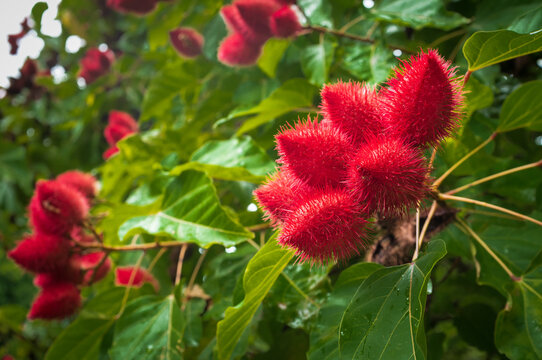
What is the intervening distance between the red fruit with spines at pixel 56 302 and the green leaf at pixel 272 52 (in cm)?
101

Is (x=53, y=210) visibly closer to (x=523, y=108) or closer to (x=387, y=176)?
(x=387, y=176)

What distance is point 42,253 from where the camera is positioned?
1204 millimetres

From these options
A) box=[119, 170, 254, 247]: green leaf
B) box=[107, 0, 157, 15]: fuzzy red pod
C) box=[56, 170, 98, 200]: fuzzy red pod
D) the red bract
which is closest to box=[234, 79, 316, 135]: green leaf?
box=[119, 170, 254, 247]: green leaf

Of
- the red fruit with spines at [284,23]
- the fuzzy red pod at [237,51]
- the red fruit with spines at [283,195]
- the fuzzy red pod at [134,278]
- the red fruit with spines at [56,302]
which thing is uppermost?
the red fruit with spines at [284,23]

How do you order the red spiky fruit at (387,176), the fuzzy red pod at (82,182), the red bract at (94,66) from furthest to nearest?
the red bract at (94,66) < the fuzzy red pod at (82,182) < the red spiky fruit at (387,176)

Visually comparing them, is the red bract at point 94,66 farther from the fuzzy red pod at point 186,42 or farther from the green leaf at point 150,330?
the green leaf at point 150,330

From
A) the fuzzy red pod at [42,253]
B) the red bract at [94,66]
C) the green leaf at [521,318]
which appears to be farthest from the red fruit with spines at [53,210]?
the red bract at [94,66]

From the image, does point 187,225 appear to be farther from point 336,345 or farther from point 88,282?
point 88,282

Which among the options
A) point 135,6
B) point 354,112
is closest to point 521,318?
point 354,112

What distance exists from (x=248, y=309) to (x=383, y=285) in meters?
0.28

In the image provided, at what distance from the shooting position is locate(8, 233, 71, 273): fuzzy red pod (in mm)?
1181

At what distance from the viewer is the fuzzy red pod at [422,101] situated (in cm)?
67

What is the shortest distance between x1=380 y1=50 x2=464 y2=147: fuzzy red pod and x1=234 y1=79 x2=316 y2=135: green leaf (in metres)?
0.51

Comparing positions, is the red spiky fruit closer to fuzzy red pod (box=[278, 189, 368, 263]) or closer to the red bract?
fuzzy red pod (box=[278, 189, 368, 263])
